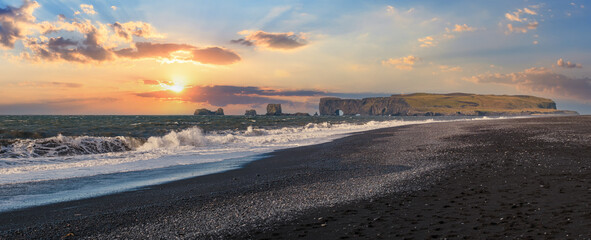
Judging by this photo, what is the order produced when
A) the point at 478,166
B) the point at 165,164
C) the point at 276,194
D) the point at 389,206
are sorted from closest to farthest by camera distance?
the point at 389,206
the point at 276,194
the point at 478,166
the point at 165,164

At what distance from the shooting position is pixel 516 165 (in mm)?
11938

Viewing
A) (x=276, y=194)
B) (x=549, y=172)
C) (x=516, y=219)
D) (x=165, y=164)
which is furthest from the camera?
(x=165, y=164)

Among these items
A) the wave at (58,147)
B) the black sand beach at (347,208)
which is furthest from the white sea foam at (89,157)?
the black sand beach at (347,208)

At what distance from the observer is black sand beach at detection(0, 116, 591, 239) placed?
18.9ft

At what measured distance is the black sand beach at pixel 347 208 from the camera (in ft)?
18.9

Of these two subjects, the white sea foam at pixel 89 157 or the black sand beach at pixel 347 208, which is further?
the white sea foam at pixel 89 157

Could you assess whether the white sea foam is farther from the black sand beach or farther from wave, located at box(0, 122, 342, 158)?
the black sand beach

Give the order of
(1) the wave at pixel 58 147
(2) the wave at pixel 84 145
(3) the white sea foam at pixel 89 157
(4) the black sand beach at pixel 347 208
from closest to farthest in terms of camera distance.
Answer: (4) the black sand beach at pixel 347 208 < (3) the white sea foam at pixel 89 157 < (1) the wave at pixel 58 147 < (2) the wave at pixel 84 145

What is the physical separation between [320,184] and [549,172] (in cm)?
700

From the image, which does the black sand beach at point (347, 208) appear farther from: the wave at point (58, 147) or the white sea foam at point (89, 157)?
the wave at point (58, 147)

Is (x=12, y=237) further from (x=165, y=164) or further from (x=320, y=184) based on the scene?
(x=165, y=164)

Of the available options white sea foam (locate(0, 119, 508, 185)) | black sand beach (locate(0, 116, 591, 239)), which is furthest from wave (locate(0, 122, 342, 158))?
black sand beach (locate(0, 116, 591, 239))

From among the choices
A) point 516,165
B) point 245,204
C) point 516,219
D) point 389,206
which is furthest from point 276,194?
point 516,165

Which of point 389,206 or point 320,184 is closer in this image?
point 389,206
